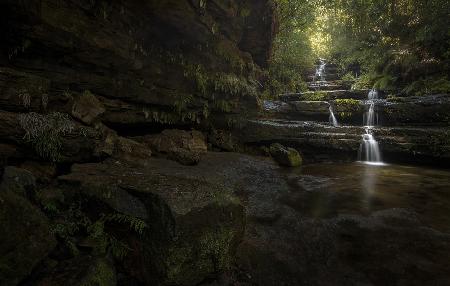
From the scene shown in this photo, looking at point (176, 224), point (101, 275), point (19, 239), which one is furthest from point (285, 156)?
point (19, 239)

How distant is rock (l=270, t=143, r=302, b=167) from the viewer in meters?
A: 10.0

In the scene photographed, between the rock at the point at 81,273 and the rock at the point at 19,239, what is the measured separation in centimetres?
21

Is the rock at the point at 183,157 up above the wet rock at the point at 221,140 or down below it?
below

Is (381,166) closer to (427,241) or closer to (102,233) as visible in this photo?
(427,241)

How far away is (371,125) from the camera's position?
42.6 feet

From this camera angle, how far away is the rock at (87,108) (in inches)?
249

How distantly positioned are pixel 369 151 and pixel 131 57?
29.8 feet

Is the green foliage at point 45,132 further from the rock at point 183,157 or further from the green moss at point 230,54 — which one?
the green moss at point 230,54

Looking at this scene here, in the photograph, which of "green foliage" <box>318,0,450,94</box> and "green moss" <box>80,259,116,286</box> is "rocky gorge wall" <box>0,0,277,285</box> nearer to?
"green moss" <box>80,259,116,286</box>

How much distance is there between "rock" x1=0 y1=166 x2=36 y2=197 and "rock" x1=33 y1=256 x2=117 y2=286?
1121mm

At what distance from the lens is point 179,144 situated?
28.5ft

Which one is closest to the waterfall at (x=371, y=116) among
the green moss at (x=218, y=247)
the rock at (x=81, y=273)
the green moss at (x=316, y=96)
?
the green moss at (x=316, y=96)

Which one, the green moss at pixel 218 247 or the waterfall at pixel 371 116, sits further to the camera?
the waterfall at pixel 371 116

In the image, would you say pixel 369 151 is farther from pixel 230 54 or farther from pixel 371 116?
pixel 230 54
